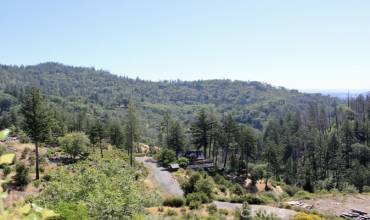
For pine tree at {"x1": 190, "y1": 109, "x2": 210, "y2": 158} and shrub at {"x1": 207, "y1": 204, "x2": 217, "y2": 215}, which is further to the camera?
pine tree at {"x1": 190, "y1": 109, "x2": 210, "y2": 158}

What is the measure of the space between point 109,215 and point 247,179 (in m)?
42.1

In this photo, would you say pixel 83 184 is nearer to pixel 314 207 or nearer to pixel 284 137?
pixel 314 207

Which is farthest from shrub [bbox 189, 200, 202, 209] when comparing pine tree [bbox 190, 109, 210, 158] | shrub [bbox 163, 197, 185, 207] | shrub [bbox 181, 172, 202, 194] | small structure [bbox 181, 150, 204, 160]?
small structure [bbox 181, 150, 204, 160]

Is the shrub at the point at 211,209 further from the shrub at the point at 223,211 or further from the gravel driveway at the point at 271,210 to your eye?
the gravel driveway at the point at 271,210

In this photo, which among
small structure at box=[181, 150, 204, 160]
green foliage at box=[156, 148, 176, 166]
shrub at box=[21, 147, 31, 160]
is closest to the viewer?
shrub at box=[21, 147, 31, 160]

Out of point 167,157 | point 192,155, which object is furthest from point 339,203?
point 192,155

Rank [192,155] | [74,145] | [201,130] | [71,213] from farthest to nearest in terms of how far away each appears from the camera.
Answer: [192,155]
[201,130]
[74,145]
[71,213]

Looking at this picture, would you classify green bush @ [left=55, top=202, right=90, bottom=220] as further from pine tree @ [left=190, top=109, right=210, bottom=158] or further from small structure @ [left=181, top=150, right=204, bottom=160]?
small structure @ [left=181, top=150, right=204, bottom=160]

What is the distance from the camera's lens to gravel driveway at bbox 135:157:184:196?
37.9 metres

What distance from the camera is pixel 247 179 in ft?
172

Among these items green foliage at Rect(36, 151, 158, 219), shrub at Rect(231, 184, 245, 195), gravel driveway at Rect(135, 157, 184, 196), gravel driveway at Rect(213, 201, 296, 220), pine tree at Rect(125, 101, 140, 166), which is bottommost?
shrub at Rect(231, 184, 245, 195)

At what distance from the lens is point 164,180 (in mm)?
42594

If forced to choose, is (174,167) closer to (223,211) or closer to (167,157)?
(167,157)

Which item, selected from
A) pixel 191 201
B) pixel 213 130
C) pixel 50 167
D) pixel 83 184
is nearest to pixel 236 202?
pixel 191 201
